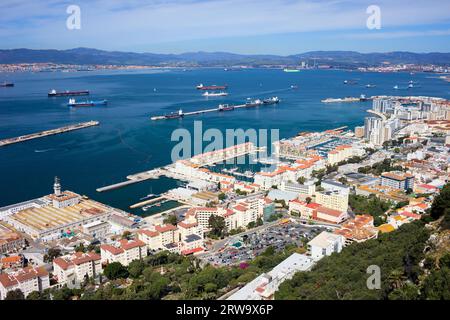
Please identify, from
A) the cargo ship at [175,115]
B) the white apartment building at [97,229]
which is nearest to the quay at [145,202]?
the white apartment building at [97,229]

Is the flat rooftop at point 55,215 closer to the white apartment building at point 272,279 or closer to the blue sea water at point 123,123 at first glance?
the blue sea water at point 123,123

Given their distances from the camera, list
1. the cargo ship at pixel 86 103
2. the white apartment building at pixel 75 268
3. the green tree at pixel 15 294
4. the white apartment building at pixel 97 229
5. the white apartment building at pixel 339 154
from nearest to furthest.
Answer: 1. the green tree at pixel 15 294
2. the white apartment building at pixel 75 268
3. the white apartment building at pixel 97 229
4. the white apartment building at pixel 339 154
5. the cargo ship at pixel 86 103

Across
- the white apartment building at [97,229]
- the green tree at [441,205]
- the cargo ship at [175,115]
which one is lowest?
the white apartment building at [97,229]

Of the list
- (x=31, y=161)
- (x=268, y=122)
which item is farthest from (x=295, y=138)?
(x=31, y=161)

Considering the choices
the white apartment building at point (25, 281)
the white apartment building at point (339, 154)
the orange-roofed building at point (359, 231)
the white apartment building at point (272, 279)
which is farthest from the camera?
the white apartment building at point (339, 154)

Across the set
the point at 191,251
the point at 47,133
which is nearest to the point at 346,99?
the point at 47,133

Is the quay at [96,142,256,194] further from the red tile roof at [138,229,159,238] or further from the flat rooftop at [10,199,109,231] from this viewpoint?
the red tile roof at [138,229,159,238]

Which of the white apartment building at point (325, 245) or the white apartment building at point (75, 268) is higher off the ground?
the white apartment building at point (325, 245)
